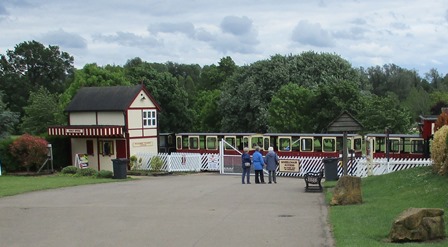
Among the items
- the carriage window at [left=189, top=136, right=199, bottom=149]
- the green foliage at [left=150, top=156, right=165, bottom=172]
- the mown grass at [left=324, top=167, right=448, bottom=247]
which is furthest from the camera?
the carriage window at [left=189, top=136, right=199, bottom=149]

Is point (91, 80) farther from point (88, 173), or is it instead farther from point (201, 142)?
point (88, 173)

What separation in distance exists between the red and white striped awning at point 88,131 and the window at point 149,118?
2807mm

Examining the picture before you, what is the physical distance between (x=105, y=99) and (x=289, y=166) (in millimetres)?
16621

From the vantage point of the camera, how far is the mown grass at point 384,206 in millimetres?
10289

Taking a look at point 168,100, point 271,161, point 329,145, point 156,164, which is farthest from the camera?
point 168,100

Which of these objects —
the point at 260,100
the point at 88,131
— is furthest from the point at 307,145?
the point at 260,100

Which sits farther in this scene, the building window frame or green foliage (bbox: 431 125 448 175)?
the building window frame

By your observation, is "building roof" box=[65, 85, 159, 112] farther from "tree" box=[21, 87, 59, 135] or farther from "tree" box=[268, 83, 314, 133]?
"tree" box=[21, 87, 59, 135]

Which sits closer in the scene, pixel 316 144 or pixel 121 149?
pixel 316 144

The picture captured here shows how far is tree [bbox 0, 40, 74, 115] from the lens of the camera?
88750 mm

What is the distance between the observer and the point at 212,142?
1741 inches

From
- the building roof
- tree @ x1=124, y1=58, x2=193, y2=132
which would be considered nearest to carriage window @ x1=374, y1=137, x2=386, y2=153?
the building roof

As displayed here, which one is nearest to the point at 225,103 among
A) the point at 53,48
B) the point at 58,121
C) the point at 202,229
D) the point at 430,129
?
the point at 58,121

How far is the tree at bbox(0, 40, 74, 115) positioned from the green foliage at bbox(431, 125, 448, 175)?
266ft
